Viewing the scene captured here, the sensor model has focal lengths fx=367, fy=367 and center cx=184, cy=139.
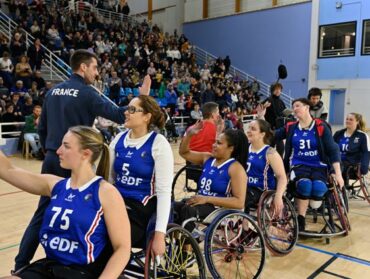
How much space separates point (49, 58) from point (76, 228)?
8.50m

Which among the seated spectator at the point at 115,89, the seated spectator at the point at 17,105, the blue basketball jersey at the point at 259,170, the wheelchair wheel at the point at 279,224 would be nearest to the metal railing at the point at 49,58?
the seated spectator at the point at 115,89

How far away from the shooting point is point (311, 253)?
2.75 metres

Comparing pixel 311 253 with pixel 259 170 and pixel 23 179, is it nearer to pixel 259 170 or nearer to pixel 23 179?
pixel 259 170

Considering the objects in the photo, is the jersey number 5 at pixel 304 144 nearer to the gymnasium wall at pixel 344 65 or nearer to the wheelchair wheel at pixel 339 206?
the wheelchair wheel at pixel 339 206

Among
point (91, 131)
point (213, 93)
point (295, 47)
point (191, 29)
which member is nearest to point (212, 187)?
point (91, 131)

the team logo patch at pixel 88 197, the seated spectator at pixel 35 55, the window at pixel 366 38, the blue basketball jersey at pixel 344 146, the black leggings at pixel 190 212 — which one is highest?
the window at pixel 366 38

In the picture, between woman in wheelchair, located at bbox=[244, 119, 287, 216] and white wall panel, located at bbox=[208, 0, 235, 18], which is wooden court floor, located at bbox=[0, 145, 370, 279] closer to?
woman in wheelchair, located at bbox=[244, 119, 287, 216]

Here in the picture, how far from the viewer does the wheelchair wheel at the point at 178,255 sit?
1.74 meters

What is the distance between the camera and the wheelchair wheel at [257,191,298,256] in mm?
2486

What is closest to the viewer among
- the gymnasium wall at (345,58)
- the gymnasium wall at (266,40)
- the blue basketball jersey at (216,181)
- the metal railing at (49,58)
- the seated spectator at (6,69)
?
the blue basketball jersey at (216,181)

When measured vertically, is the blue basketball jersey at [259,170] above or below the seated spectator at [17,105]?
below

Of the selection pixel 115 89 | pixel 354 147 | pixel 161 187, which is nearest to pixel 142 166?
pixel 161 187

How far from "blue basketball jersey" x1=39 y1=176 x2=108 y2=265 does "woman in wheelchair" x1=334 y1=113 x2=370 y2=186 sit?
3.27 m

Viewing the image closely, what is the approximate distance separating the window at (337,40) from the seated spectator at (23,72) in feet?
35.5
